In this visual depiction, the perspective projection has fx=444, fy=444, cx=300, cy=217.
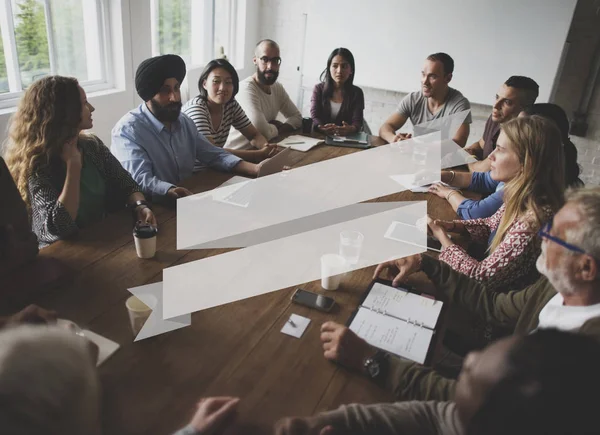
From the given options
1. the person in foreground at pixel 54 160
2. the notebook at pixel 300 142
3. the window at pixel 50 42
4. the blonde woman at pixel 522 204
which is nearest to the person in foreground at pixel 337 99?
the notebook at pixel 300 142

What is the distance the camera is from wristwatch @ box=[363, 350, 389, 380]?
3.38 feet

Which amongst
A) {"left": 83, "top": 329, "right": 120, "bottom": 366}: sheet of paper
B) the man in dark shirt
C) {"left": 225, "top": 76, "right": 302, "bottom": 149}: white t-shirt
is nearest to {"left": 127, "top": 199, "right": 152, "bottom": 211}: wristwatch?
{"left": 83, "top": 329, "right": 120, "bottom": 366}: sheet of paper

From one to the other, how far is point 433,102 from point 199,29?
2.81m

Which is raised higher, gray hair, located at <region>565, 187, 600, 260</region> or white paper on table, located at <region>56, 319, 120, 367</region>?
gray hair, located at <region>565, 187, 600, 260</region>

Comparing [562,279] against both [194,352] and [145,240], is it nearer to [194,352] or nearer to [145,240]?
[194,352]

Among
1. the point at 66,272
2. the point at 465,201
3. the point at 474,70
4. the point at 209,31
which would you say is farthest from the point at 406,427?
the point at 209,31

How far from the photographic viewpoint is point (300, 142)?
9.65 feet

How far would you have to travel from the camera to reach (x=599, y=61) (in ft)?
12.6

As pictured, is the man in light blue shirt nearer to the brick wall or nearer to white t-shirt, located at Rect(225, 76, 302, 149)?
white t-shirt, located at Rect(225, 76, 302, 149)

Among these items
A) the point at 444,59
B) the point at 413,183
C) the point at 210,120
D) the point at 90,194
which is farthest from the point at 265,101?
the point at 90,194

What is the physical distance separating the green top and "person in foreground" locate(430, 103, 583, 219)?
5.13 ft

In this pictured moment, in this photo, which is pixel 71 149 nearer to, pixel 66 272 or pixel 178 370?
pixel 66 272

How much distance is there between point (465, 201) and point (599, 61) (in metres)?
2.81

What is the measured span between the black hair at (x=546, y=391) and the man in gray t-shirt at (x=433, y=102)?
8.51ft
